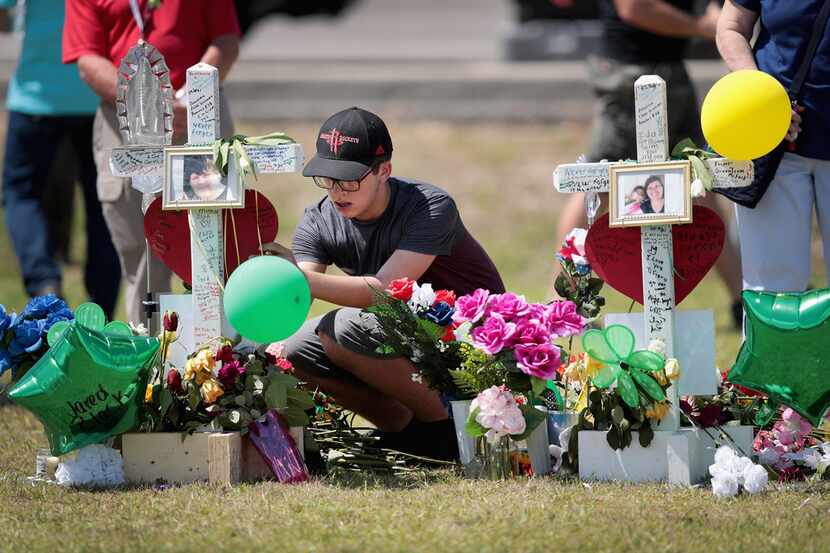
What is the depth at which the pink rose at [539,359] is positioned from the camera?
3.90 m

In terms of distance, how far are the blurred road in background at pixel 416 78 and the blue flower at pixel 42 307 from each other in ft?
22.6

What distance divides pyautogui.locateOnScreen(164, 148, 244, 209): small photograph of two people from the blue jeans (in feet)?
6.56

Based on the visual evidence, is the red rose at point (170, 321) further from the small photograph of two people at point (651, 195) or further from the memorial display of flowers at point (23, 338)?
the small photograph of two people at point (651, 195)

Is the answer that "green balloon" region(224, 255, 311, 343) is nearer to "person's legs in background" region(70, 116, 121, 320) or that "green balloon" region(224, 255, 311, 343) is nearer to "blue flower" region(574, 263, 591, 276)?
"blue flower" region(574, 263, 591, 276)

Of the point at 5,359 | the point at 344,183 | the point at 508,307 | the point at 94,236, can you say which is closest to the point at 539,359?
the point at 508,307

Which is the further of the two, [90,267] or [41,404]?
[90,267]

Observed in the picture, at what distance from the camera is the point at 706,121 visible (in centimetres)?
385

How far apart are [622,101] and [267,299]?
9.76ft

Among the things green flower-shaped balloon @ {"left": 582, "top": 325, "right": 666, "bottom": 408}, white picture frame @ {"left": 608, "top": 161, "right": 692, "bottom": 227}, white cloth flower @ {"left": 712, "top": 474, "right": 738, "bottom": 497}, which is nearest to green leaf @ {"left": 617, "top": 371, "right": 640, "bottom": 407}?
green flower-shaped balloon @ {"left": 582, "top": 325, "right": 666, "bottom": 408}

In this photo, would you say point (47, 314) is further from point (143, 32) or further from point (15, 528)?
point (143, 32)

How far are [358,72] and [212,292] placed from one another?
28.0ft

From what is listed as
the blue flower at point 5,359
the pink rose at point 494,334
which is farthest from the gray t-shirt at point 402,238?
the blue flower at point 5,359

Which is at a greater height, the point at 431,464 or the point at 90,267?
the point at 90,267

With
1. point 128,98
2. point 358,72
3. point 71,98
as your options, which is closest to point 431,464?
point 128,98
